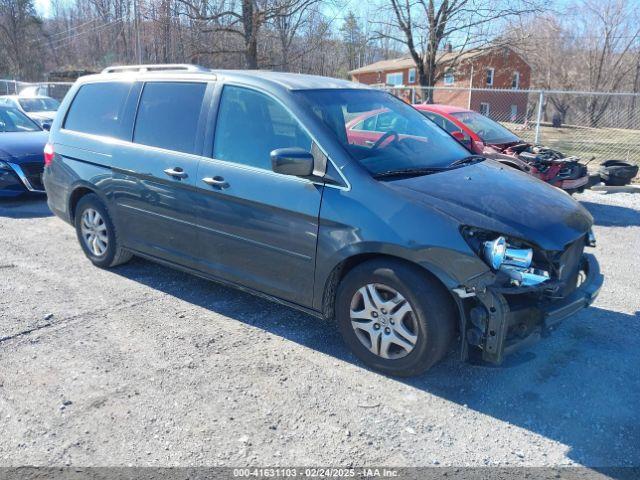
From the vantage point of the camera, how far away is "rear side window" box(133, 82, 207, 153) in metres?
4.43

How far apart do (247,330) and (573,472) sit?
2.40 m

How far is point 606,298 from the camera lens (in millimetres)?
4980

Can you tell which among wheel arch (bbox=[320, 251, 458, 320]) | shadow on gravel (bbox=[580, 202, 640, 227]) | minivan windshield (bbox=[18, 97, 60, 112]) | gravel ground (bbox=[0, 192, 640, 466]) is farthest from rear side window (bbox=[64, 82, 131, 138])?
minivan windshield (bbox=[18, 97, 60, 112])

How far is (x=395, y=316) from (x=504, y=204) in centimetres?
100

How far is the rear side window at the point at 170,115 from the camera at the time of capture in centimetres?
443

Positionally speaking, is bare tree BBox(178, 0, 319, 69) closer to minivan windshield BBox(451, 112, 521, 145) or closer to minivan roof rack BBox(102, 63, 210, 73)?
minivan windshield BBox(451, 112, 521, 145)

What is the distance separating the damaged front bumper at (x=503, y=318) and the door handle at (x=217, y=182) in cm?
188

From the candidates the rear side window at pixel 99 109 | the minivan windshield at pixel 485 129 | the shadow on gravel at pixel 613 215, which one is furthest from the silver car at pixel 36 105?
the shadow on gravel at pixel 613 215

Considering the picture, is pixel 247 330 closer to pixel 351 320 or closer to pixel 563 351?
pixel 351 320

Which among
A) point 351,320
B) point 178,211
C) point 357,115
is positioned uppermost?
point 357,115

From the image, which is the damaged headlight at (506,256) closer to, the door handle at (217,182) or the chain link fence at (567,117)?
the door handle at (217,182)

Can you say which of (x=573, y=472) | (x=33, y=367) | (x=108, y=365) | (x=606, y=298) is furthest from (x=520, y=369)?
(x=33, y=367)

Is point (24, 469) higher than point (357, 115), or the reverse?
point (357, 115)

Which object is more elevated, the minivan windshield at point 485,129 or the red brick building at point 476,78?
the red brick building at point 476,78
